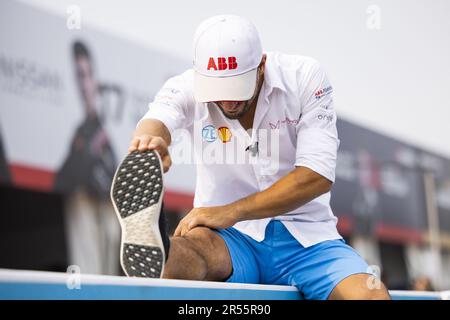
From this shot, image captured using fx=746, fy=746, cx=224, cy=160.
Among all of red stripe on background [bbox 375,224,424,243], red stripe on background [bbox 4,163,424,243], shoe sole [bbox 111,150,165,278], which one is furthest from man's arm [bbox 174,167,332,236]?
red stripe on background [bbox 375,224,424,243]

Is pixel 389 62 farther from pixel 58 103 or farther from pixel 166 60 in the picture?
pixel 58 103

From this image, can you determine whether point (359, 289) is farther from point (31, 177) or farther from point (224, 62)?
point (31, 177)

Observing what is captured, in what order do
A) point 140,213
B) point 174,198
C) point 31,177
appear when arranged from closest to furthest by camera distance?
point 140,213 → point 31,177 → point 174,198

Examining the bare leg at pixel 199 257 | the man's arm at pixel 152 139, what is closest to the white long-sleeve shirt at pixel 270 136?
the man's arm at pixel 152 139

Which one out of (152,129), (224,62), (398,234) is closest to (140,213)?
(152,129)

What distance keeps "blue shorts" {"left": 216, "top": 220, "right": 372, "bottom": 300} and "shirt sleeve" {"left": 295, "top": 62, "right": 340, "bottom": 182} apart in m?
0.32

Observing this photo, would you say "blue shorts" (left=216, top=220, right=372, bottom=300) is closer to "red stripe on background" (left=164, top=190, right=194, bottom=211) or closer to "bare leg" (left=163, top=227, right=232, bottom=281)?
"bare leg" (left=163, top=227, right=232, bottom=281)

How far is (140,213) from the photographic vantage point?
7.23ft

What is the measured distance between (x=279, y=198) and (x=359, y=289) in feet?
1.40

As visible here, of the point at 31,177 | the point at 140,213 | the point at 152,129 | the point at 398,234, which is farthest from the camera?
the point at 398,234

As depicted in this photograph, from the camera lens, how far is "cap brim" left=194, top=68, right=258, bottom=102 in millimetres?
2668

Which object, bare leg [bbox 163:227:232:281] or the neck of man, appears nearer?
bare leg [bbox 163:227:232:281]

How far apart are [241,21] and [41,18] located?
4042mm

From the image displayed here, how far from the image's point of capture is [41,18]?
641 cm
